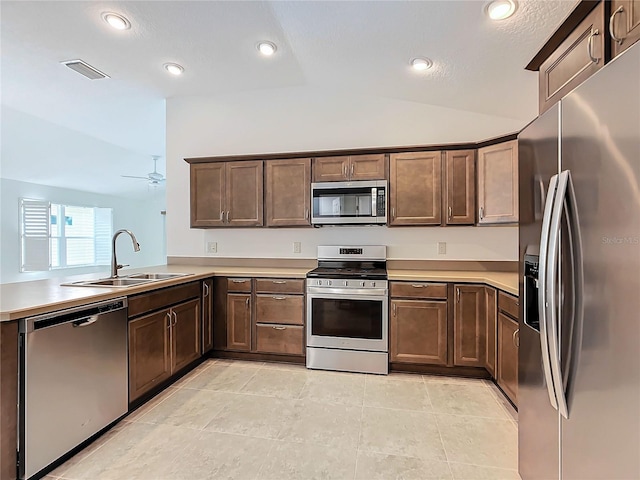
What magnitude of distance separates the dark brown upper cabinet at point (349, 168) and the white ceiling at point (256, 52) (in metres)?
0.76

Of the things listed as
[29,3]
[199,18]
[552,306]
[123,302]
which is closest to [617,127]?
[552,306]

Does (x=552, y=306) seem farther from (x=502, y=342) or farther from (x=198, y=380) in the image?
(x=198, y=380)

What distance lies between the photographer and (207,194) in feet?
11.8

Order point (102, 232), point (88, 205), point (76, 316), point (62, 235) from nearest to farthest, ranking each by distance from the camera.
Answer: point (76, 316)
point (62, 235)
point (88, 205)
point (102, 232)

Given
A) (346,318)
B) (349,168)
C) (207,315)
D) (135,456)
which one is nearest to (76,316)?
(135,456)

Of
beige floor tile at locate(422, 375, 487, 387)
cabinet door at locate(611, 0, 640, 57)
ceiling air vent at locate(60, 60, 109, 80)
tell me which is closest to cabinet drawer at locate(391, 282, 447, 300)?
beige floor tile at locate(422, 375, 487, 387)

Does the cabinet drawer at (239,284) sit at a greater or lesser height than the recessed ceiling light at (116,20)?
lesser

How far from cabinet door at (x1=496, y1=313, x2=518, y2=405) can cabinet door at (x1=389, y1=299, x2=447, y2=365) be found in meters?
0.46

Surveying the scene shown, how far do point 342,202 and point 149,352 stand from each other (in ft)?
6.88

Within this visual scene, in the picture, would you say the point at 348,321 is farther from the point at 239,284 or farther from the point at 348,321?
the point at 239,284

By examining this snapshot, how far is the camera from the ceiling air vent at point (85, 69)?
9.92 feet

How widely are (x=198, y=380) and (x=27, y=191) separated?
5710 mm

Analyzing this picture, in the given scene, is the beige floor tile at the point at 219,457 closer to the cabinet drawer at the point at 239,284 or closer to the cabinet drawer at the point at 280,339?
the cabinet drawer at the point at 280,339

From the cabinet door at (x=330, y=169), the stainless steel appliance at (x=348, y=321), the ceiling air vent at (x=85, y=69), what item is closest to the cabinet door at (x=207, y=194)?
the cabinet door at (x=330, y=169)
